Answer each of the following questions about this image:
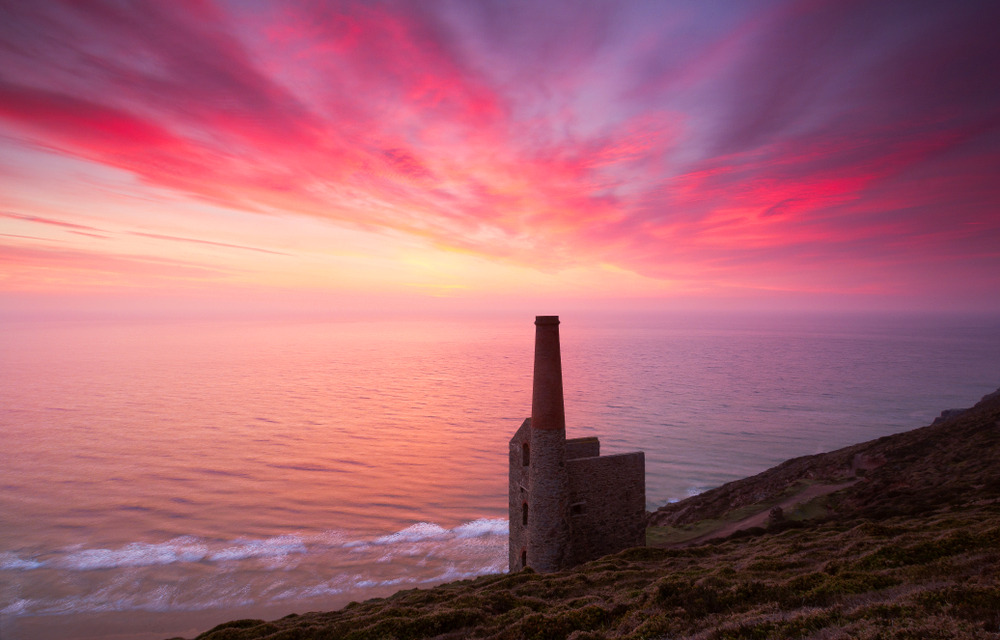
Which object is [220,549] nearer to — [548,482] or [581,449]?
[548,482]

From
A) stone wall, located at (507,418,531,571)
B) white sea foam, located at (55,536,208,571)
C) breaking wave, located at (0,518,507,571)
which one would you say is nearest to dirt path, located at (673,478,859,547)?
stone wall, located at (507,418,531,571)

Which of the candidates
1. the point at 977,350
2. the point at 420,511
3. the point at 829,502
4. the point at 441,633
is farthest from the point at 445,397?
the point at 977,350

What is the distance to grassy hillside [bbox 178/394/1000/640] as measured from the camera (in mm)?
9125

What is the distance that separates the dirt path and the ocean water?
11191 millimetres

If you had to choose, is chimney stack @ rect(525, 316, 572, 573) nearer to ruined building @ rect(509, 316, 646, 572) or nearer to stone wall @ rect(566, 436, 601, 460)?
ruined building @ rect(509, 316, 646, 572)

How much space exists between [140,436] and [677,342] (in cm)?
18698

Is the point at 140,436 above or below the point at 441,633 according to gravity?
below

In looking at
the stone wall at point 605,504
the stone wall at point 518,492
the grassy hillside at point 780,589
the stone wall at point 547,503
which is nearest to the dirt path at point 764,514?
the grassy hillside at point 780,589

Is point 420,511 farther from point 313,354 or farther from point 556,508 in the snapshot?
point 313,354

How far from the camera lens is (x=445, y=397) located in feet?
275

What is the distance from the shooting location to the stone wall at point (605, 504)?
2141 centimetres

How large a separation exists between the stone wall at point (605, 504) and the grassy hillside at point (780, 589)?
5.56ft

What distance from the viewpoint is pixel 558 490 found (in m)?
20.7

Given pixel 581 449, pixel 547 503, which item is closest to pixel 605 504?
pixel 581 449
